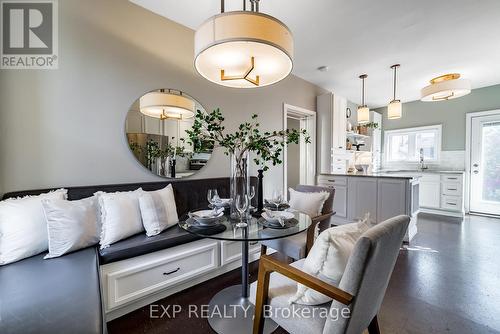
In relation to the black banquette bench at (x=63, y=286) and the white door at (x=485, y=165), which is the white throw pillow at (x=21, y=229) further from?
the white door at (x=485, y=165)

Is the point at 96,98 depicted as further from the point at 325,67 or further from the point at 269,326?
the point at 325,67

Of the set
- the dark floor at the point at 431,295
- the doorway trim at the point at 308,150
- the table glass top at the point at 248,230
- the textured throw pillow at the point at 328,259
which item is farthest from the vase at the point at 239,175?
the doorway trim at the point at 308,150

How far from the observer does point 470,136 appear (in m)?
4.60

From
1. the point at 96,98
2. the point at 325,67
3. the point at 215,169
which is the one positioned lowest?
the point at 215,169

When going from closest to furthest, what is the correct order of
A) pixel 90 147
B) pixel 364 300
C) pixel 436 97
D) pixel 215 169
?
pixel 364 300 → pixel 90 147 → pixel 215 169 → pixel 436 97

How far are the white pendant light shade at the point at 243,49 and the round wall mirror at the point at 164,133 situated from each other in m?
0.79

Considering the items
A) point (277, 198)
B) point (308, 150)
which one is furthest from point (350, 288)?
point (308, 150)

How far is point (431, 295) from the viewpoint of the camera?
6.11 ft

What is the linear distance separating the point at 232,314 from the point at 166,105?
2.07 metres

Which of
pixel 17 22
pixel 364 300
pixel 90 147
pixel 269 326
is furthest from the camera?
pixel 90 147

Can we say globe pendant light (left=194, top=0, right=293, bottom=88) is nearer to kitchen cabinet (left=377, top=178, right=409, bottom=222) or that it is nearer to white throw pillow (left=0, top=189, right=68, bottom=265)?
white throw pillow (left=0, top=189, right=68, bottom=265)

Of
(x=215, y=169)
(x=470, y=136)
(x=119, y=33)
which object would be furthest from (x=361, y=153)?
(x=119, y=33)

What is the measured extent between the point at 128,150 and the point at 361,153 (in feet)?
16.9

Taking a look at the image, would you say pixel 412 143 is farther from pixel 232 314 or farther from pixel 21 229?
pixel 21 229
